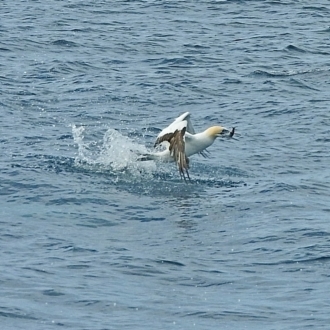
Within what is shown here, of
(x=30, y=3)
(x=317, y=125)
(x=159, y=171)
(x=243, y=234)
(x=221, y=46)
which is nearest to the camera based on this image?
(x=243, y=234)

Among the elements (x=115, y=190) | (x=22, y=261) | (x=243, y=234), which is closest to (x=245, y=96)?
(x=115, y=190)

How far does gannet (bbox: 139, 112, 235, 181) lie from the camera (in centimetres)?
1739

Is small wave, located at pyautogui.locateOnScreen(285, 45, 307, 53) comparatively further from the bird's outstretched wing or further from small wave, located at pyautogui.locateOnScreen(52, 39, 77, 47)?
the bird's outstretched wing

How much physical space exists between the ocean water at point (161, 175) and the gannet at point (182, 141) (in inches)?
15.7

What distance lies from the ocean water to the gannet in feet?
1.31

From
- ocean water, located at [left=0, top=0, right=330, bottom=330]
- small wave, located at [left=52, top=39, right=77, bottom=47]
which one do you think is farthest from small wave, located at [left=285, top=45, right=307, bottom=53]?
small wave, located at [left=52, top=39, right=77, bottom=47]

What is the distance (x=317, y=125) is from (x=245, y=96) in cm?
256

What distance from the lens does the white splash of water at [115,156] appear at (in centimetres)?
1853

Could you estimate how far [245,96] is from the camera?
23.9m

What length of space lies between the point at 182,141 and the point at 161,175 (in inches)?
51.1

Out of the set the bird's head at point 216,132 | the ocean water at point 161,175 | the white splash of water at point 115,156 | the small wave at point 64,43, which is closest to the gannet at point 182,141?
the bird's head at point 216,132

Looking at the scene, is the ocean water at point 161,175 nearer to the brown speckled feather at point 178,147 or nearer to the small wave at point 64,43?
the small wave at point 64,43

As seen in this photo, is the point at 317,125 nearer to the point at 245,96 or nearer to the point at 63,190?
the point at 245,96

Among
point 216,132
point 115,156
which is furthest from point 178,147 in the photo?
point 115,156
